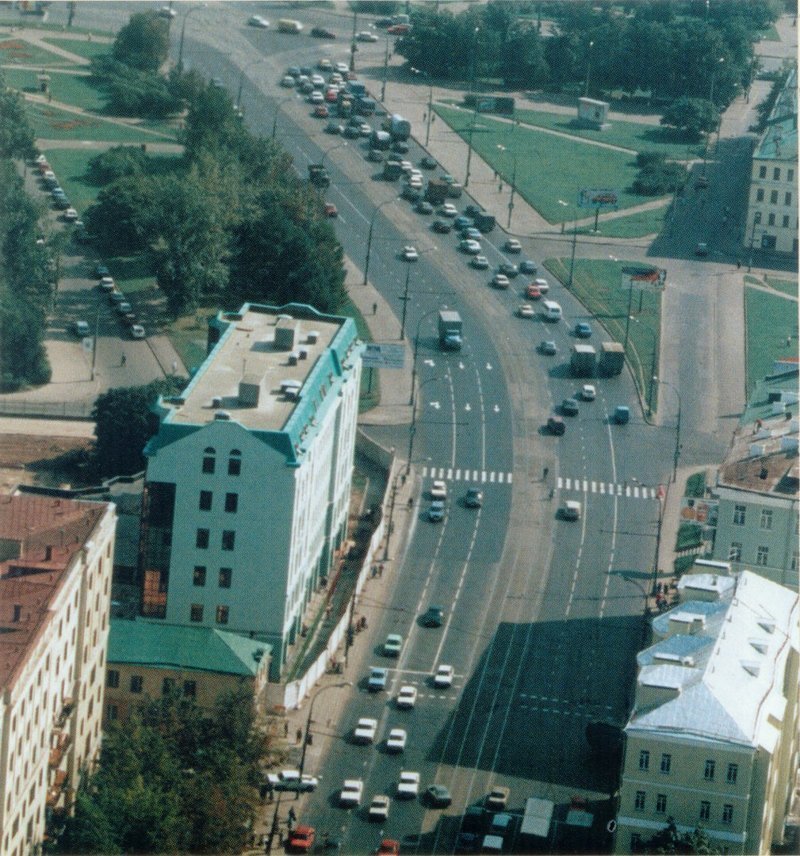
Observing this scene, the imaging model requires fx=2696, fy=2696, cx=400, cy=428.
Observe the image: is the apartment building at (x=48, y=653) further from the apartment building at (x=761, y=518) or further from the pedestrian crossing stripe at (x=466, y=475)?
the pedestrian crossing stripe at (x=466, y=475)

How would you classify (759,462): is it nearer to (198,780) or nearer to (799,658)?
(799,658)

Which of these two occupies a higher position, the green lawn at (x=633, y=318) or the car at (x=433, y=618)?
the green lawn at (x=633, y=318)

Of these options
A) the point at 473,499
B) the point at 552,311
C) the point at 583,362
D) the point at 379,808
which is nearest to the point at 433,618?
the point at 473,499

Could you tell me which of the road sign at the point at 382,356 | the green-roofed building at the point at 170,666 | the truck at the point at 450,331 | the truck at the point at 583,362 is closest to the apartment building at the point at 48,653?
the green-roofed building at the point at 170,666

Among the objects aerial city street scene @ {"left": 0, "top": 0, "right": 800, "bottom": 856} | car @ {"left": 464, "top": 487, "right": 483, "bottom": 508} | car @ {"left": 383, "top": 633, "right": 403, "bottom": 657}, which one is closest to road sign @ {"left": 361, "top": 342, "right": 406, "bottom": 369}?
aerial city street scene @ {"left": 0, "top": 0, "right": 800, "bottom": 856}

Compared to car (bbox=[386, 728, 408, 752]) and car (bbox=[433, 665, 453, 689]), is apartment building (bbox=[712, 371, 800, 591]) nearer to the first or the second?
car (bbox=[433, 665, 453, 689])

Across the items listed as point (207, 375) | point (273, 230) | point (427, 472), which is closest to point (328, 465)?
point (207, 375)

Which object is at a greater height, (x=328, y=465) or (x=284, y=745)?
(x=328, y=465)
